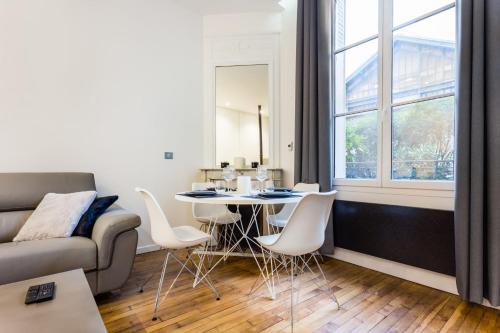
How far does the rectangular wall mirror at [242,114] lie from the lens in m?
3.46

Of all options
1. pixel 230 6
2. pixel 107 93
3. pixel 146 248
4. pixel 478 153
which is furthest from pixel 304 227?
pixel 230 6

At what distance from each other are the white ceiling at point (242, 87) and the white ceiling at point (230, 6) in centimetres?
69

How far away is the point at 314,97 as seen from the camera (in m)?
2.86

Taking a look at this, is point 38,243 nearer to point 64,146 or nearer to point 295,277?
point 64,146

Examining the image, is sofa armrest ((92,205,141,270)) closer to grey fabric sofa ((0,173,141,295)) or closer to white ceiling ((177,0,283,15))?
grey fabric sofa ((0,173,141,295))

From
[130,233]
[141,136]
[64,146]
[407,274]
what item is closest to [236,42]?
[141,136]

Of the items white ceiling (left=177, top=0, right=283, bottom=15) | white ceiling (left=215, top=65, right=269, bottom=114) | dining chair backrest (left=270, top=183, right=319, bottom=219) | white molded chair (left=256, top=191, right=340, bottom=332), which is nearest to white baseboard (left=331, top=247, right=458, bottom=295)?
dining chair backrest (left=270, top=183, right=319, bottom=219)

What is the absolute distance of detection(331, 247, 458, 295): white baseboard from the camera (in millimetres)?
2042

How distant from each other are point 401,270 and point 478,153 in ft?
3.75

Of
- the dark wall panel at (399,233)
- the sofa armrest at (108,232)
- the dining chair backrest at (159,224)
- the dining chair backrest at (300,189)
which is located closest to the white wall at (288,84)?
the dining chair backrest at (300,189)

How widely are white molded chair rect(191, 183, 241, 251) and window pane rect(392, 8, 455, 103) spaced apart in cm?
192

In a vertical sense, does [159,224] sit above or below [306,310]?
above

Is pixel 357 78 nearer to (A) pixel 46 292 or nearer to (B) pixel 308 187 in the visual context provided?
(B) pixel 308 187

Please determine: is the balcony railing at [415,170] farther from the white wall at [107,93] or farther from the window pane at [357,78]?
the white wall at [107,93]
